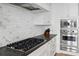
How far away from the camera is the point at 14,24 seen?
149cm

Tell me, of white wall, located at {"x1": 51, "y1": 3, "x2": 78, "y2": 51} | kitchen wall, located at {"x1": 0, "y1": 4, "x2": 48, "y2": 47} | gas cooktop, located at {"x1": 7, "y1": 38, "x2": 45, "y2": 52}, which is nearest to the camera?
gas cooktop, located at {"x1": 7, "y1": 38, "x2": 45, "y2": 52}

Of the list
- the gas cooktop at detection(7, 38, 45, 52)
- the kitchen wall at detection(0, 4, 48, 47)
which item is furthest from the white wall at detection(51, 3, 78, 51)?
the gas cooktop at detection(7, 38, 45, 52)

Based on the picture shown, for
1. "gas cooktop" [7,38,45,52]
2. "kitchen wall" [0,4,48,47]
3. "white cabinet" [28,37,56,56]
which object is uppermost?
"kitchen wall" [0,4,48,47]

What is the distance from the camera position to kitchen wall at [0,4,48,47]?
4.22 feet

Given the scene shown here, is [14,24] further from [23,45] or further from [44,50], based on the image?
[44,50]

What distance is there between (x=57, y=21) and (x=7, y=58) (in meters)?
1.79

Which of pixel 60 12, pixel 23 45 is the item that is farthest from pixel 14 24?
pixel 60 12

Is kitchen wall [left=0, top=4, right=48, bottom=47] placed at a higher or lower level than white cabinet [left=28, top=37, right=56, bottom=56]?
higher

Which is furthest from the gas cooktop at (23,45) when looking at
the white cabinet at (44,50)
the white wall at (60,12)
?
the white wall at (60,12)

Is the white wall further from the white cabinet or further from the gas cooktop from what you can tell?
the gas cooktop

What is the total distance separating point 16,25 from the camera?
1.54 metres

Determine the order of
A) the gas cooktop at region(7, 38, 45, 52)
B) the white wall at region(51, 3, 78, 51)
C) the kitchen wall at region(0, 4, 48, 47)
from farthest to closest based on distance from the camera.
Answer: the white wall at region(51, 3, 78, 51) → the kitchen wall at region(0, 4, 48, 47) → the gas cooktop at region(7, 38, 45, 52)

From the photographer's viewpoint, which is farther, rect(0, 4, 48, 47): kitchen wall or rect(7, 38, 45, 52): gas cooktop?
rect(0, 4, 48, 47): kitchen wall

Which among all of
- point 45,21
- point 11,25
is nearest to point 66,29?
point 45,21
